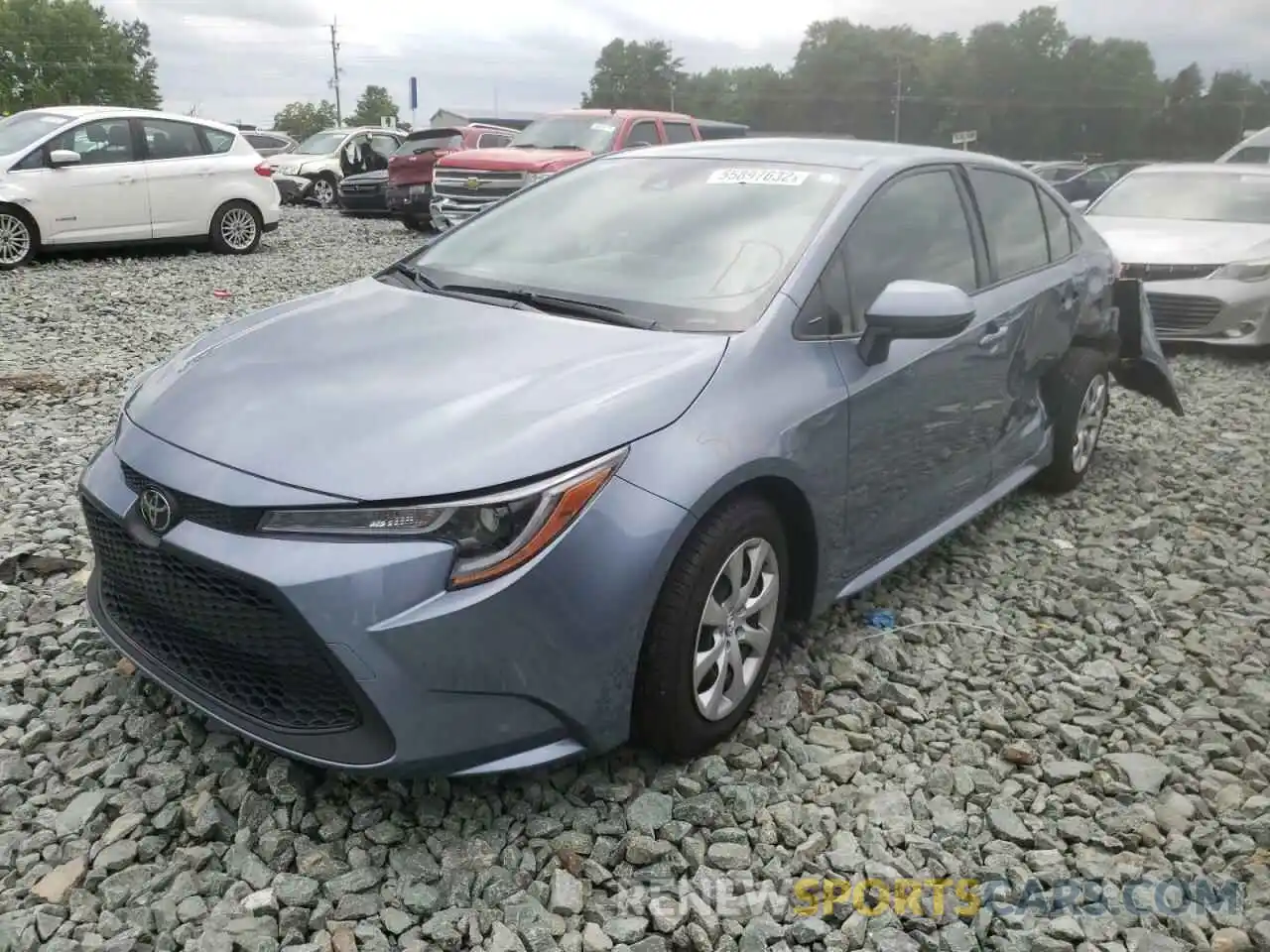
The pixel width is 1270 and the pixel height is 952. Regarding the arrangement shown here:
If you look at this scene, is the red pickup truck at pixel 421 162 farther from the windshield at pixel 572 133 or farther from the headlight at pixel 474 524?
the headlight at pixel 474 524

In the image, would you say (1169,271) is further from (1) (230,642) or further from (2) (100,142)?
(2) (100,142)

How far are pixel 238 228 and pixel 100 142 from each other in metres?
1.75

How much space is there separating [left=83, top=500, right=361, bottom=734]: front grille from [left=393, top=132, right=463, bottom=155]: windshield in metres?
14.6

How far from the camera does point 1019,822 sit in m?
2.80

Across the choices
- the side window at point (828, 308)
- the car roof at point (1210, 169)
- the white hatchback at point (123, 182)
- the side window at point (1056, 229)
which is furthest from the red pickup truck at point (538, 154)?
the side window at point (828, 308)

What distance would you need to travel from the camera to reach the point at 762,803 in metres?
2.81

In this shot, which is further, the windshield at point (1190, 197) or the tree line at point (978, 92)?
the tree line at point (978, 92)

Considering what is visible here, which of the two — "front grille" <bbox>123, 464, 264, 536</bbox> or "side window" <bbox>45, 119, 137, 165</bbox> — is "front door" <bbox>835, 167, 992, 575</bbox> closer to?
"front grille" <bbox>123, 464, 264, 536</bbox>

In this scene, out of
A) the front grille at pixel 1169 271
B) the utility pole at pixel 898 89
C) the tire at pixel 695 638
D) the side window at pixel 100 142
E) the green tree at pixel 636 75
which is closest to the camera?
the tire at pixel 695 638

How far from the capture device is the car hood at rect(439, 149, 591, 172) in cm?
1310

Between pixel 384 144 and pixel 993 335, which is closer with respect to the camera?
pixel 993 335

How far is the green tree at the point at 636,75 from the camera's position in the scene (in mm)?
90000

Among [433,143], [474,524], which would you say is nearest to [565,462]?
[474,524]

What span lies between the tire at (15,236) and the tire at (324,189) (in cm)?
1092
